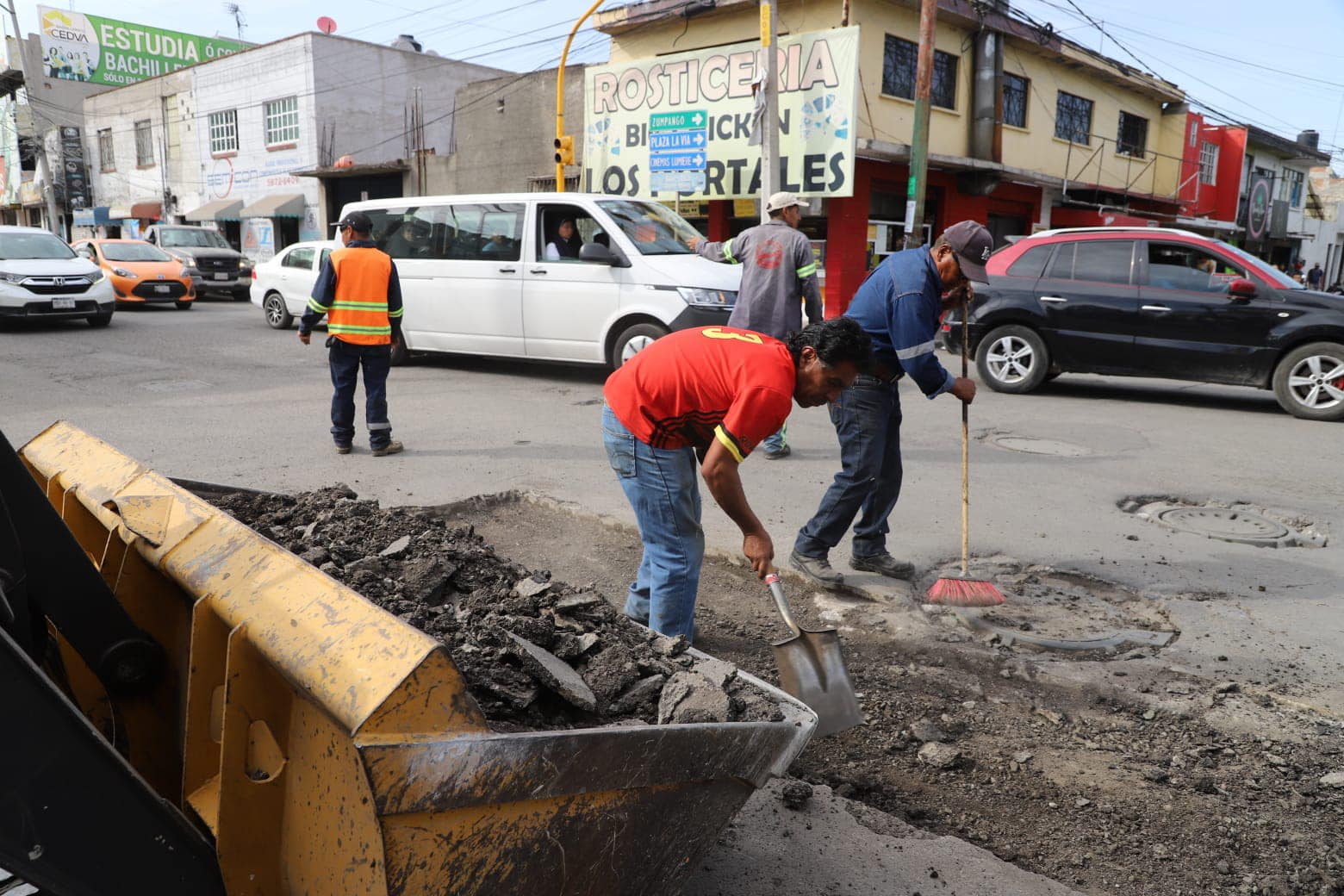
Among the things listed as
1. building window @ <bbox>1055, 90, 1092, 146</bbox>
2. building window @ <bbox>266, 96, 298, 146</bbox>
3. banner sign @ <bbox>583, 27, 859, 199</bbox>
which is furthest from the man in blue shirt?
building window @ <bbox>266, 96, 298, 146</bbox>

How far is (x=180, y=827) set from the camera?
66.3 inches

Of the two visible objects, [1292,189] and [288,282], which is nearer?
[288,282]

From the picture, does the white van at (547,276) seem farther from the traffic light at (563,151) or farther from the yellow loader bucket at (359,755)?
the yellow loader bucket at (359,755)

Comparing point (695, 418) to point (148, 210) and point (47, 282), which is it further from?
point (148, 210)

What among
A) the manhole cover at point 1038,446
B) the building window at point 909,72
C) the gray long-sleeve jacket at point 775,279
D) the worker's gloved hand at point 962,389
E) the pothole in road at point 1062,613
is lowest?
the pothole in road at point 1062,613

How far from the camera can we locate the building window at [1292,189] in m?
36.2

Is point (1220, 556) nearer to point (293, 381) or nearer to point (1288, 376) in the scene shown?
point (1288, 376)

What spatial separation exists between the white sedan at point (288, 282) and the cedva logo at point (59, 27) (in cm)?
3626

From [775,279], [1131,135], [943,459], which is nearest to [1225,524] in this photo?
[943,459]

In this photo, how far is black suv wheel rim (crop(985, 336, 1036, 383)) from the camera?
10.5 m

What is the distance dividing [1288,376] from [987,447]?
3.89 metres

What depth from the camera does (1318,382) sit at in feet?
30.6

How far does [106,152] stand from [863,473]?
44.9 m

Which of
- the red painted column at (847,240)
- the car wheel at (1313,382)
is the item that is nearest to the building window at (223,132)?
the red painted column at (847,240)
